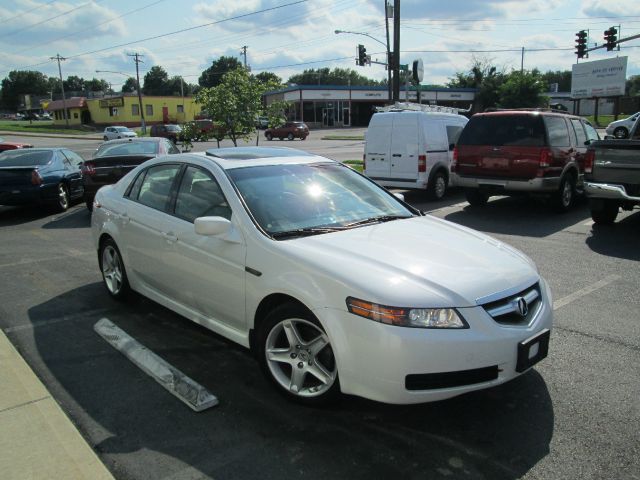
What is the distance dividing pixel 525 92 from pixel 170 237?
68145 millimetres

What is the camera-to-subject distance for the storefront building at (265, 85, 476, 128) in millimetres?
63906

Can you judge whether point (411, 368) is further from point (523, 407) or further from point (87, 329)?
point (87, 329)

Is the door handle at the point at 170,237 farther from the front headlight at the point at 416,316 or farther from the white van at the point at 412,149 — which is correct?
the white van at the point at 412,149

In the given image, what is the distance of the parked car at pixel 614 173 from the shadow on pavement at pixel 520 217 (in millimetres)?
932

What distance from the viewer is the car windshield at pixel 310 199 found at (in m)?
3.96

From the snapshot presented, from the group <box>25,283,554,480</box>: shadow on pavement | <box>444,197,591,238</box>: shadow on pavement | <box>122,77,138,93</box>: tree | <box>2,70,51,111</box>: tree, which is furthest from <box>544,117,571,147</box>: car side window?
<box>2,70,51,111</box>: tree

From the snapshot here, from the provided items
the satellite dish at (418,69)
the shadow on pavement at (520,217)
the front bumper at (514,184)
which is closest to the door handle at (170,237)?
the shadow on pavement at (520,217)

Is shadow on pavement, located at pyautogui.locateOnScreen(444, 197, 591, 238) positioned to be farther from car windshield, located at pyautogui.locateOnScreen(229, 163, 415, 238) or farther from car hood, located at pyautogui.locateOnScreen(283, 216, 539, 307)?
car hood, located at pyautogui.locateOnScreen(283, 216, 539, 307)

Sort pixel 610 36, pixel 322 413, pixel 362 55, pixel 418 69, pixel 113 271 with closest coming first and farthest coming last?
pixel 322 413 < pixel 113 271 < pixel 418 69 < pixel 610 36 < pixel 362 55

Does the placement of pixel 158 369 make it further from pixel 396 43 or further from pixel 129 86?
pixel 129 86

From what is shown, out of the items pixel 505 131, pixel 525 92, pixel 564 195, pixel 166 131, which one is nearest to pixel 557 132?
pixel 505 131

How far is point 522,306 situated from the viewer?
3.29 meters

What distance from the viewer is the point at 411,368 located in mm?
2973

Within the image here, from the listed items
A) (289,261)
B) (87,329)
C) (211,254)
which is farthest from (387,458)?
(87,329)
